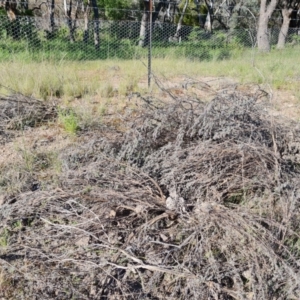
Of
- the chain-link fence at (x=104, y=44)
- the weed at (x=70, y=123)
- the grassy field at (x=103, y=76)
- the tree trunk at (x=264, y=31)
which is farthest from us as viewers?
the tree trunk at (x=264, y=31)

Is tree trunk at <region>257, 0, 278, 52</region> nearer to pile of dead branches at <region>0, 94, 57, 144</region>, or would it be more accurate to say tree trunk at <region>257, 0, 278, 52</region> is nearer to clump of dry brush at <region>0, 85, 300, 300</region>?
pile of dead branches at <region>0, 94, 57, 144</region>

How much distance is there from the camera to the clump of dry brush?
62.1 inches

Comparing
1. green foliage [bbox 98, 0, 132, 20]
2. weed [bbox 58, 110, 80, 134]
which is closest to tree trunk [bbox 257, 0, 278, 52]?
weed [bbox 58, 110, 80, 134]

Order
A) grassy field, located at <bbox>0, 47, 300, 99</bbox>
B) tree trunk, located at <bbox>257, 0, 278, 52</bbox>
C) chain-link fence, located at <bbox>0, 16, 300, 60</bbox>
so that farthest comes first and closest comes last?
tree trunk, located at <bbox>257, 0, 278, 52</bbox>
chain-link fence, located at <bbox>0, 16, 300, 60</bbox>
grassy field, located at <bbox>0, 47, 300, 99</bbox>

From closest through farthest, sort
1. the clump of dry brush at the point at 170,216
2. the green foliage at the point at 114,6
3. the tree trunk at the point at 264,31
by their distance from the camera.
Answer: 1. the clump of dry brush at the point at 170,216
2. the tree trunk at the point at 264,31
3. the green foliage at the point at 114,6

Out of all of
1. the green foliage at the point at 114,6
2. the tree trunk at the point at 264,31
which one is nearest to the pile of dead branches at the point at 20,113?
the tree trunk at the point at 264,31

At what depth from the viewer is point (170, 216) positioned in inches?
78.4

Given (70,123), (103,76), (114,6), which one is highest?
(114,6)

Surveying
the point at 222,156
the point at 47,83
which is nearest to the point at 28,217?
the point at 222,156

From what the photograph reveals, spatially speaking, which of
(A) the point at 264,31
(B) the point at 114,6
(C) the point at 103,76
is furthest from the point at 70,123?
(B) the point at 114,6

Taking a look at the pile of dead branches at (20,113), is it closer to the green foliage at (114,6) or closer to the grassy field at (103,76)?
the grassy field at (103,76)

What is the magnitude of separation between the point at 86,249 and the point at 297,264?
3.76ft

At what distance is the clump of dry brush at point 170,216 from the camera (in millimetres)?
1578

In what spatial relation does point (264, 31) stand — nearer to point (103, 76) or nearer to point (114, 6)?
point (103, 76)
